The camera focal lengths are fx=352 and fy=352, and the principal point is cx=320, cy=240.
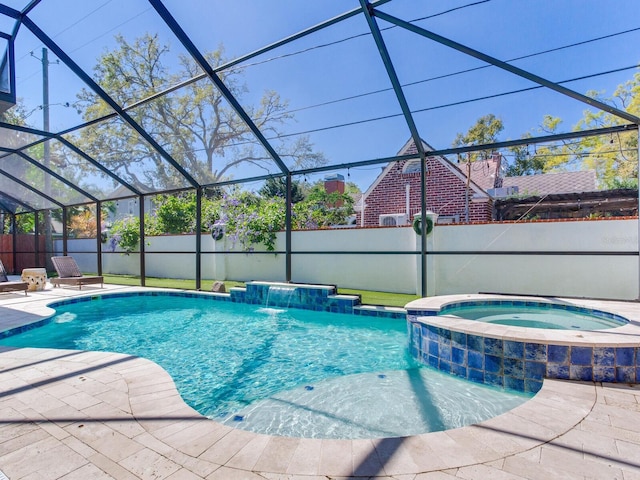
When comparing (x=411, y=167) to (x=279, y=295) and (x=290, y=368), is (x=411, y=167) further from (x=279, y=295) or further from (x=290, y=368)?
(x=290, y=368)

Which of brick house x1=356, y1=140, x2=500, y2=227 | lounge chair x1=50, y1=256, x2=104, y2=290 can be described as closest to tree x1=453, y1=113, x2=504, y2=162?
brick house x1=356, y1=140, x2=500, y2=227

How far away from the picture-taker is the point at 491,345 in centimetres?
352

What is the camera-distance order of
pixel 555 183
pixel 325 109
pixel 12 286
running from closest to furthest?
1. pixel 325 109
2. pixel 12 286
3. pixel 555 183

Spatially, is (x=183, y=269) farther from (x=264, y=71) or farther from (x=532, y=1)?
(x=532, y=1)

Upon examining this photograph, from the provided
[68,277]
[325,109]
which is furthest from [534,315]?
[68,277]

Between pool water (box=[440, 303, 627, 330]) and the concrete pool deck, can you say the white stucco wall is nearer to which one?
pool water (box=[440, 303, 627, 330])

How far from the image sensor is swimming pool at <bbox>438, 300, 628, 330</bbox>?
470 cm

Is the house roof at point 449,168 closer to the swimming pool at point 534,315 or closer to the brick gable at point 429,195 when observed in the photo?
the brick gable at point 429,195

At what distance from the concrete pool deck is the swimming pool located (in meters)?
1.91

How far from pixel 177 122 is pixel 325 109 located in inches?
139

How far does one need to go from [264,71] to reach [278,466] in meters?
6.72

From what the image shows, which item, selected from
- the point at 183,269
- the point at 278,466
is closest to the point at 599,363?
the point at 278,466

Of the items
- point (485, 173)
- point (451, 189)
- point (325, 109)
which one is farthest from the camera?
point (485, 173)

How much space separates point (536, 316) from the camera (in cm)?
526
